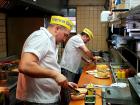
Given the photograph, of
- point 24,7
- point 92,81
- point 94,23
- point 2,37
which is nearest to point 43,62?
point 92,81

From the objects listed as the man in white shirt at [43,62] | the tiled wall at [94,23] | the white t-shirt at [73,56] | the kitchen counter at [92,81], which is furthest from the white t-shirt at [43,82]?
the tiled wall at [94,23]

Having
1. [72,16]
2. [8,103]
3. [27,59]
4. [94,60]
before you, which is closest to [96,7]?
[72,16]

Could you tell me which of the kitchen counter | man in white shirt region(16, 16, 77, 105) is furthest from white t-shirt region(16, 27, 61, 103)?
the kitchen counter

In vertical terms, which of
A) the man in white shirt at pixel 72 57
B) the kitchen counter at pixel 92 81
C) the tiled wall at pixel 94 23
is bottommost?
the kitchen counter at pixel 92 81

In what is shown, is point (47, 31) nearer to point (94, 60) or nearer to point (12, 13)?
point (12, 13)

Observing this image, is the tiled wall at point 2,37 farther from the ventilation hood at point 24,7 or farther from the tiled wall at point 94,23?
the tiled wall at point 94,23

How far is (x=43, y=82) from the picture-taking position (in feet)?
9.33

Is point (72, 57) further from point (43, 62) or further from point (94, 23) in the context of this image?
point (94, 23)

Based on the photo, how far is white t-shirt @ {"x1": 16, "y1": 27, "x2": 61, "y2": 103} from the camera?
109 inches

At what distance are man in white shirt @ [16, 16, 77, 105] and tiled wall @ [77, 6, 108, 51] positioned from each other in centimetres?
635

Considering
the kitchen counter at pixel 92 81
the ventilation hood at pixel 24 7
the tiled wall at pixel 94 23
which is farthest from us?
the tiled wall at pixel 94 23

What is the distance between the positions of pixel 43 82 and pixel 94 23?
671 cm

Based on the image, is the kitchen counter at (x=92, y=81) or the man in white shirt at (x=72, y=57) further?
the man in white shirt at (x=72, y=57)

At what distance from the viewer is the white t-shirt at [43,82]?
2.78m
